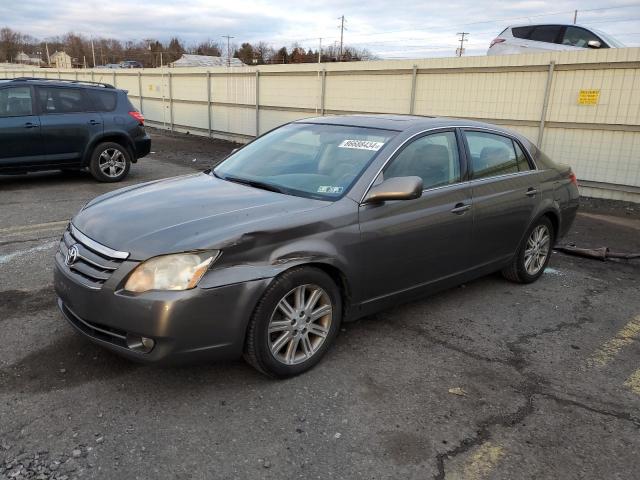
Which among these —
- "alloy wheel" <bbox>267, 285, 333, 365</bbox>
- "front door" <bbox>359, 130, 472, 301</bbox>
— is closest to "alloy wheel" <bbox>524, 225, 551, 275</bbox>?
"front door" <bbox>359, 130, 472, 301</bbox>

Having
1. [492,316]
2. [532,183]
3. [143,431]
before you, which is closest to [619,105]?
[532,183]

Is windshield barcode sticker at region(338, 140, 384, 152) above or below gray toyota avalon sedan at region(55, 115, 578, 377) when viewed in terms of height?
above

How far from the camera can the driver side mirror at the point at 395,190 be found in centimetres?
353

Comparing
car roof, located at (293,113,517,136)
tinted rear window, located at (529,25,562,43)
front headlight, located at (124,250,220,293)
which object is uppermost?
tinted rear window, located at (529,25,562,43)

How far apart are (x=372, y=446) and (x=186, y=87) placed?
60.9ft

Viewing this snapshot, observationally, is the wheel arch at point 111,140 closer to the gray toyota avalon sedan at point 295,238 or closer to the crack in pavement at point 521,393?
the gray toyota avalon sedan at point 295,238

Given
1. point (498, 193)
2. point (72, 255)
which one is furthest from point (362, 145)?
point (72, 255)

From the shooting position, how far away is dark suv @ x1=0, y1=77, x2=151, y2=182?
8.77 meters

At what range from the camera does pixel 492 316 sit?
178 inches

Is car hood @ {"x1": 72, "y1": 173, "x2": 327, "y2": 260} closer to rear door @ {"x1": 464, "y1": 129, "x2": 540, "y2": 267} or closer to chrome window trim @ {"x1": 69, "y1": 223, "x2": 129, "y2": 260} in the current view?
chrome window trim @ {"x1": 69, "y1": 223, "x2": 129, "y2": 260}

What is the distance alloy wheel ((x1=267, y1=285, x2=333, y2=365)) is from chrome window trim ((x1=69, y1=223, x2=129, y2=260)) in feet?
2.97

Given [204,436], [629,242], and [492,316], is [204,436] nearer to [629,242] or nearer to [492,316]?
[492,316]

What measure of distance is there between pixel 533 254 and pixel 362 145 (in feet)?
7.65

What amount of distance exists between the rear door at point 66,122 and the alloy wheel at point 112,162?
0.39m
